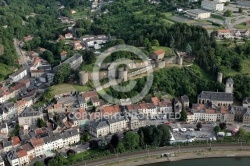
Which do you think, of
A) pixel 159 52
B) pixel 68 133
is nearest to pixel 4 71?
pixel 68 133

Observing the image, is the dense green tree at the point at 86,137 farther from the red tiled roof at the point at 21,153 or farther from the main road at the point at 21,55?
the main road at the point at 21,55

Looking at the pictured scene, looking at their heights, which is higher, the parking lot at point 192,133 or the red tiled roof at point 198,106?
the red tiled roof at point 198,106

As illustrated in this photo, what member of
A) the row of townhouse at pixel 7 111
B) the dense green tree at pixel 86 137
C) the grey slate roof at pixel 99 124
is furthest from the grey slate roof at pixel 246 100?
the row of townhouse at pixel 7 111

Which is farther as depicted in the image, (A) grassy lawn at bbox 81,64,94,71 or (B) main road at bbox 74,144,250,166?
Answer: (A) grassy lawn at bbox 81,64,94,71

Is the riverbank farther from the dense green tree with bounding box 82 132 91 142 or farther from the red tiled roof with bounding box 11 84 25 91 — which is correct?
the red tiled roof with bounding box 11 84 25 91

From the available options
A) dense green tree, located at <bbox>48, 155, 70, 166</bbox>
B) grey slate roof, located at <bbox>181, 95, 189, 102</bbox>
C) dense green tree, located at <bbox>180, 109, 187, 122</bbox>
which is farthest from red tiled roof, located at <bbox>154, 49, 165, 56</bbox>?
dense green tree, located at <bbox>48, 155, 70, 166</bbox>

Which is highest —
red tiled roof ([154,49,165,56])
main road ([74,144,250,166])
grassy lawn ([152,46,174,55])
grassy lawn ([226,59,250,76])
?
red tiled roof ([154,49,165,56])
